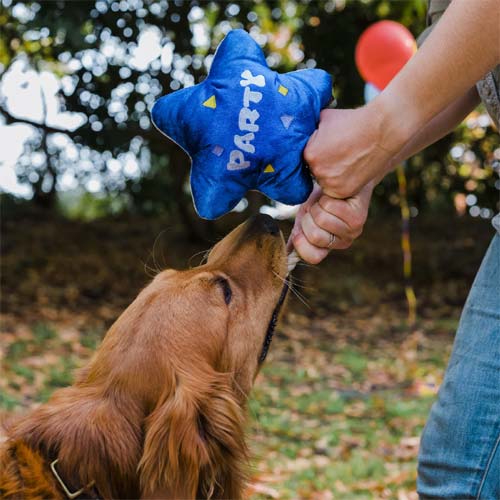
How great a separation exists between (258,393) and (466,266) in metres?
5.53

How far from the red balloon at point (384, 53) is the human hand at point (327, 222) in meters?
4.85

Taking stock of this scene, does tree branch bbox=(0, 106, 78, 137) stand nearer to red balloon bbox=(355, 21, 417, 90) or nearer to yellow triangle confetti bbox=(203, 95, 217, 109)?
red balloon bbox=(355, 21, 417, 90)

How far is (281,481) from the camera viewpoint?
4742 millimetres

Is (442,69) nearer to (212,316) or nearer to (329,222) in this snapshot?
(329,222)

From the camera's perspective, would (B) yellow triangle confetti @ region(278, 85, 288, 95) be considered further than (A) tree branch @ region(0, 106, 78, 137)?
No

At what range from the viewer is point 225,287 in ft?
9.04

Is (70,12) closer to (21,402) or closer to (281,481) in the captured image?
(21,402)

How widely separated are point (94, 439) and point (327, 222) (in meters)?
0.97

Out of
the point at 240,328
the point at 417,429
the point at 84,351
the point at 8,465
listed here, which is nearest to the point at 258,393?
the point at 417,429

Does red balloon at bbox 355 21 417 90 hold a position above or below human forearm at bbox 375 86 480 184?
below

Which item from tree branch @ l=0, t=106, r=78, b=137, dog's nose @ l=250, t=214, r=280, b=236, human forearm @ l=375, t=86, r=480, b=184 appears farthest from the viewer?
tree branch @ l=0, t=106, r=78, b=137

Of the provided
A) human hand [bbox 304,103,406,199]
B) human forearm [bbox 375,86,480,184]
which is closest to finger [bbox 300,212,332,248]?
human hand [bbox 304,103,406,199]

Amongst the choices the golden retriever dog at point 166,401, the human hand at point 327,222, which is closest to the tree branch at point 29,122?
the golden retriever dog at point 166,401

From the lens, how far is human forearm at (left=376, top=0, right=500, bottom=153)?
197 centimetres
